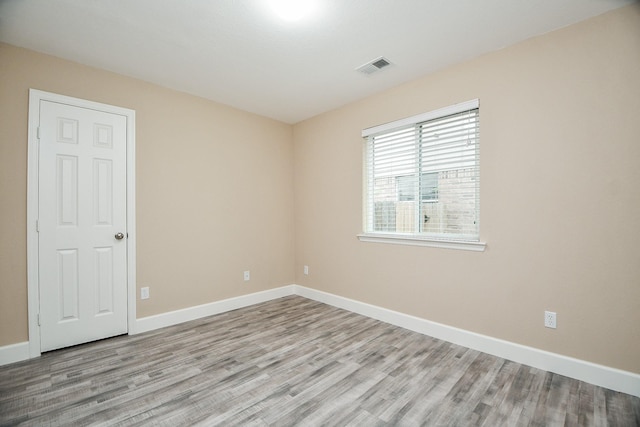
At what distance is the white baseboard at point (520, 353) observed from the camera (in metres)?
1.96

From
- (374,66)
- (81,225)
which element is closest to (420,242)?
(374,66)

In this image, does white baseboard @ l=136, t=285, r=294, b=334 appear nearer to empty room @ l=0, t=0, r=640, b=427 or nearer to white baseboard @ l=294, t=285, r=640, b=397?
empty room @ l=0, t=0, r=640, b=427

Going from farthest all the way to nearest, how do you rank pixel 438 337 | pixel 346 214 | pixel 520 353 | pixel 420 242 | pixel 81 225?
pixel 346 214, pixel 420 242, pixel 438 337, pixel 81 225, pixel 520 353

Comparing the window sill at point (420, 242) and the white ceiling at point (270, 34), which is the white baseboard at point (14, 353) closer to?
the white ceiling at point (270, 34)

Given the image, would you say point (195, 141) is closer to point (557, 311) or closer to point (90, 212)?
point (90, 212)

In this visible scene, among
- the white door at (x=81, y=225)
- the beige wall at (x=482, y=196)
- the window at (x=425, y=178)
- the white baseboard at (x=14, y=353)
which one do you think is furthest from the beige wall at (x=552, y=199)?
the white baseboard at (x=14, y=353)

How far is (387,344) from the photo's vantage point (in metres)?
2.72

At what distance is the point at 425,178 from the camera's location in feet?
9.89

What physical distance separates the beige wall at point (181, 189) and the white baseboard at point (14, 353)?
0.17ft

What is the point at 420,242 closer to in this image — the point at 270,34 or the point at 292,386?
the point at 292,386

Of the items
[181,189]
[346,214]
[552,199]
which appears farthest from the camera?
[346,214]

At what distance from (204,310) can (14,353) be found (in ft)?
5.21

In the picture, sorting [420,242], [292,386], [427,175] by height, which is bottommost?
[292,386]

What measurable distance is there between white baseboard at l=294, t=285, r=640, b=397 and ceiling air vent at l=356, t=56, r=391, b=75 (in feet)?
8.41
